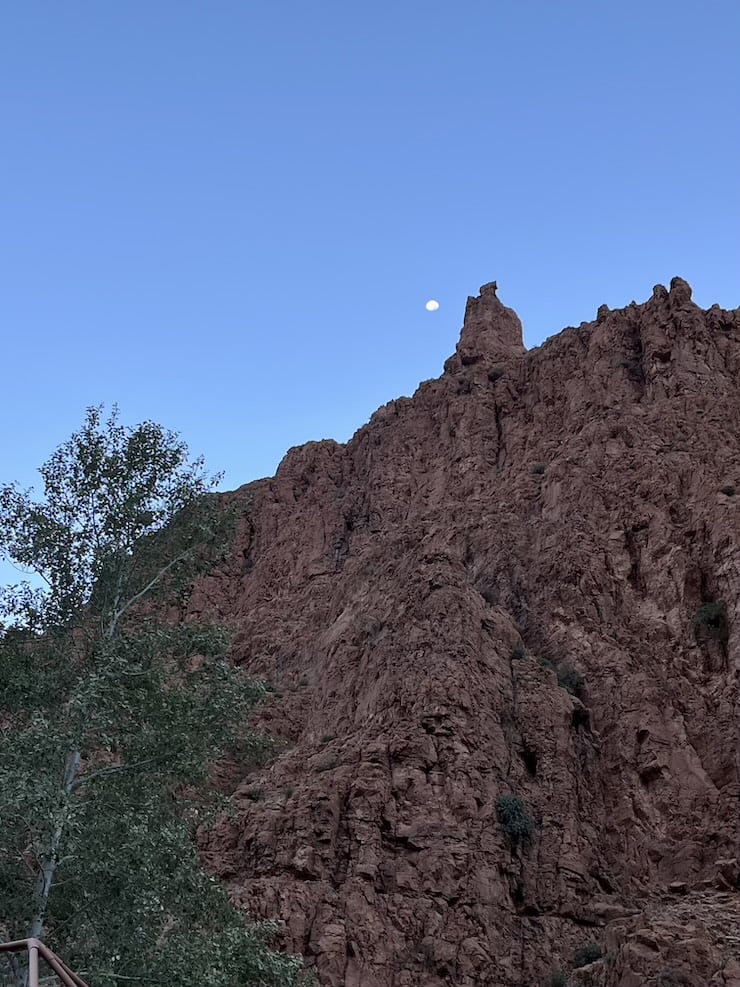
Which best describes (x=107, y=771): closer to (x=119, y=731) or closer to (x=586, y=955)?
(x=119, y=731)

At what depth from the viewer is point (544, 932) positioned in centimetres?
2512

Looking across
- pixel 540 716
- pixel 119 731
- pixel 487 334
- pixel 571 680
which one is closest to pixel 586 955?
pixel 540 716

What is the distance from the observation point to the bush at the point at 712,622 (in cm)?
3183

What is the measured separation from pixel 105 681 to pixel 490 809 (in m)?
15.4

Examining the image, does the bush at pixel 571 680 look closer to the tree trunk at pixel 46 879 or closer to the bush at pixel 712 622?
the bush at pixel 712 622

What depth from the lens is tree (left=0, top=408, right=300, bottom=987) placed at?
45.5 ft

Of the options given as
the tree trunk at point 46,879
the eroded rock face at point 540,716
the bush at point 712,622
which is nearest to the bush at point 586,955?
the eroded rock face at point 540,716

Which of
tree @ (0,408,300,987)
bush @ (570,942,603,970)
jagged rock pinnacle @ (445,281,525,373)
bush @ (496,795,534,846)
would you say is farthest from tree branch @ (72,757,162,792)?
jagged rock pinnacle @ (445,281,525,373)

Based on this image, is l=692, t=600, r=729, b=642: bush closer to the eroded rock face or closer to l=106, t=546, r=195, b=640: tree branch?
the eroded rock face

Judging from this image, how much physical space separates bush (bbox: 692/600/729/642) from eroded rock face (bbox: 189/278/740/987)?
0.36ft

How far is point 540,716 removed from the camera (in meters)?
30.2

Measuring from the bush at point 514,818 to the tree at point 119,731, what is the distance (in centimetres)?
1228

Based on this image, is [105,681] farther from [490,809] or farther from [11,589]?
[490,809]

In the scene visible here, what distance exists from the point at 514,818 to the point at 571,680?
254 inches
